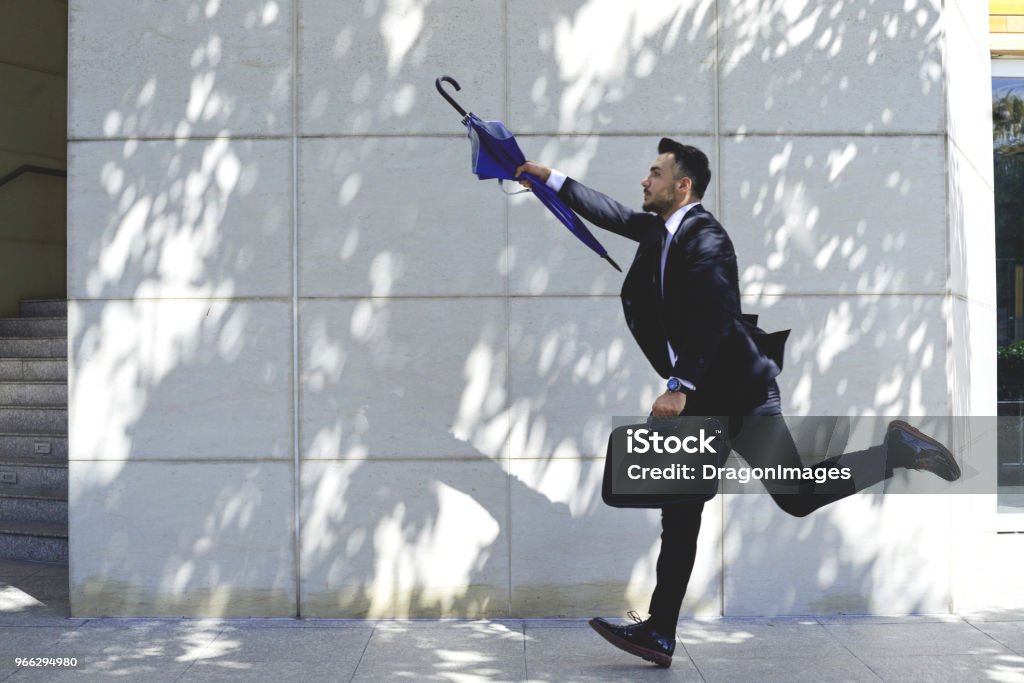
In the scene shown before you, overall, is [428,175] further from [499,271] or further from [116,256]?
[116,256]

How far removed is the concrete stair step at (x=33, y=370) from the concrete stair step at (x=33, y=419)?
0.30m

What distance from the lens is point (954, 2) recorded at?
22.5 feet

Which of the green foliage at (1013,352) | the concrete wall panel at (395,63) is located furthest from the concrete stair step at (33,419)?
the green foliage at (1013,352)

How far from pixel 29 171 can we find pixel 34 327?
1988 mm

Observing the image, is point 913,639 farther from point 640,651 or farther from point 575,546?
point 575,546

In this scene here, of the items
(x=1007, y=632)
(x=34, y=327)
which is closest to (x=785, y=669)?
(x=1007, y=632)

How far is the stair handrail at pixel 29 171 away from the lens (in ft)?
35.7

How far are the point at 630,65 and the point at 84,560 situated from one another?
14.9 ft

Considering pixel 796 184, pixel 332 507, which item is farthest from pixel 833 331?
pixel 332 507

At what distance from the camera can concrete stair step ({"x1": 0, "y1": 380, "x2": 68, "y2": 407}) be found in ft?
29.6

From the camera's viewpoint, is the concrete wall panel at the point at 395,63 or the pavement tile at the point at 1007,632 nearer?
the pavement tile at the point at 1007,632

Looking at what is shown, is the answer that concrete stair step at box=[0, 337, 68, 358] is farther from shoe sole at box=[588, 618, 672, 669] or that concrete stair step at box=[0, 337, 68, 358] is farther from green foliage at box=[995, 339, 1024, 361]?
green foliage at box=[995, 339, 1024, 361]

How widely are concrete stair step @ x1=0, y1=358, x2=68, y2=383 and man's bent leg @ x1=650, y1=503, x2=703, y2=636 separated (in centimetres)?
583

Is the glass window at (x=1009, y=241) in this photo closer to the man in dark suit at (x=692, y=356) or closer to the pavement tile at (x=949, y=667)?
the man in dark suit at (x=692, y=356)
